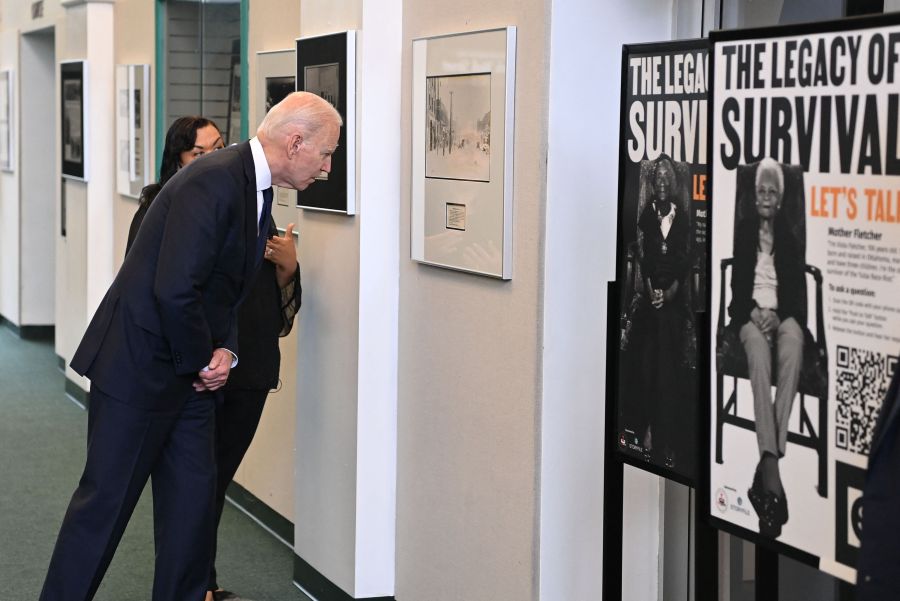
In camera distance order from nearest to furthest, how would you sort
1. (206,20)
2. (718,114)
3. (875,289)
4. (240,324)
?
(875,289)
(718,114)
(240,324)
(206,20)

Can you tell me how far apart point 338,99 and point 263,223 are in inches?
30.7

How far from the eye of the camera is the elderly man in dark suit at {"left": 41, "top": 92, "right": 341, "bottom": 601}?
377 centimetres

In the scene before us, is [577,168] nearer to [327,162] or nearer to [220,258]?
[327,162]

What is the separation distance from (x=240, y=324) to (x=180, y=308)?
0.84m

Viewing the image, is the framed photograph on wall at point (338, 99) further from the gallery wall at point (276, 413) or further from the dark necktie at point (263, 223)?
the gallery wall at point (276, 413)

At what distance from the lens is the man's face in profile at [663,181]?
9.50 ft

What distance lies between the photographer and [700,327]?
2467 millimetres

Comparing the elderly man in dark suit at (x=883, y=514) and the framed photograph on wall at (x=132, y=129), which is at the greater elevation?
the framed photograph on wall at (x=132, y=129)

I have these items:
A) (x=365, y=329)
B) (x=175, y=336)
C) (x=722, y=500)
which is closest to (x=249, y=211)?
(x=175, y=336)

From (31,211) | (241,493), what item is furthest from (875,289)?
(31,211)

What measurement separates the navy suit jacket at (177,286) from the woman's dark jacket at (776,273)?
6.13 ft

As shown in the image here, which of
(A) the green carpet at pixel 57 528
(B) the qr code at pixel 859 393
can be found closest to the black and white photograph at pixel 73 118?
(A) the green carpet at pixel 57 528

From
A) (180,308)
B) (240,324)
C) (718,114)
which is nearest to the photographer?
(718,114)

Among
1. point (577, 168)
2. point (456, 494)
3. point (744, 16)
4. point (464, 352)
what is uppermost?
point (744, 16)
